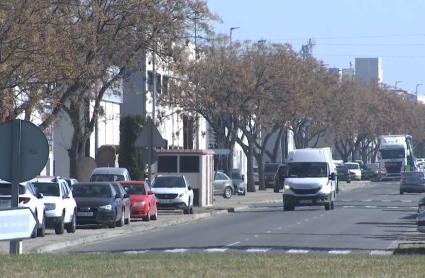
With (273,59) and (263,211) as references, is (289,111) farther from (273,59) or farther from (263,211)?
(263,211)

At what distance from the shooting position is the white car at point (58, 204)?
1335 inches

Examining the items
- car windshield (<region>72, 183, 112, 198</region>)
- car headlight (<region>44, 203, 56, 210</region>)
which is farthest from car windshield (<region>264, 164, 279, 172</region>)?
car headlight (<region>44, 203, 56, 210</region>)

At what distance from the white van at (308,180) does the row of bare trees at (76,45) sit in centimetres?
A: 975

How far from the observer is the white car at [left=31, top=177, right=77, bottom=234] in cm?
3391

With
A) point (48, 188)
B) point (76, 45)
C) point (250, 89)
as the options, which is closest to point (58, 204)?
point (48, 188)

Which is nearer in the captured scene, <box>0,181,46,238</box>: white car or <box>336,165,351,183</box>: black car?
<box>0,181,46,238</box>: white car

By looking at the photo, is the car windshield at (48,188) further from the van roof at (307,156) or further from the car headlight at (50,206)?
the van roof at (307,156)

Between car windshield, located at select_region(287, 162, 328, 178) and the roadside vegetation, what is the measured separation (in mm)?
31978

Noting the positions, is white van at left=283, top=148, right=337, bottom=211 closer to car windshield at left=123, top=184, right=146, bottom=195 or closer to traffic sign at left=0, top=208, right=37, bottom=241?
car windshield at left=123, top=184, right=146, bottom=195

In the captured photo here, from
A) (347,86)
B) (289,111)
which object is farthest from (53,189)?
(347,86)

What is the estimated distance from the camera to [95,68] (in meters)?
38.8

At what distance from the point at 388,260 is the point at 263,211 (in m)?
34.0

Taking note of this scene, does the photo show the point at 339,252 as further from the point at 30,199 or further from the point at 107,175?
the point at 107,175

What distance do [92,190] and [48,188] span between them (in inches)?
134
